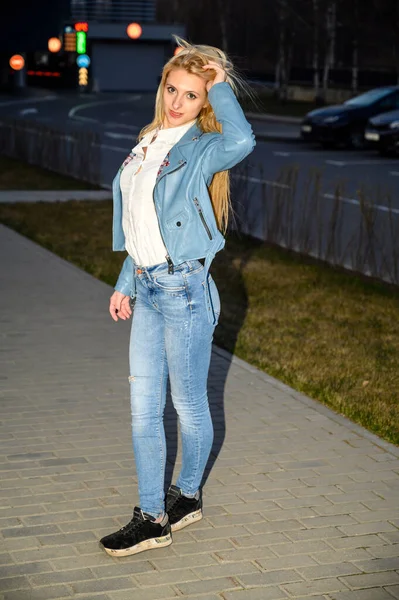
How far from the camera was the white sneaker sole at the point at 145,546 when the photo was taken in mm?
4469

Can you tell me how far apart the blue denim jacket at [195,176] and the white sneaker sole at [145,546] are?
109cm

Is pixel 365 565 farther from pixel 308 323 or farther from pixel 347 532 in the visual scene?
pixel 308 323

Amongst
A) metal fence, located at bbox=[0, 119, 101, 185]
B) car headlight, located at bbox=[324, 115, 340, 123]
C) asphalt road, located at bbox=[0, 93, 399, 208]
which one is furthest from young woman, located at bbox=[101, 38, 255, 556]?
car headlight, located at bbox=[324, 115, 340, 123]

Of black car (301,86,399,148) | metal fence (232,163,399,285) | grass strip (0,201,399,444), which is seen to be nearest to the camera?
grass strip (0,201,399,444)

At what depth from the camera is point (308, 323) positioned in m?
9.28

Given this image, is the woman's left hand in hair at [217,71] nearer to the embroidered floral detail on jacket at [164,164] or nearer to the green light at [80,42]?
the embroidered floral detail on jacket at [164,164]

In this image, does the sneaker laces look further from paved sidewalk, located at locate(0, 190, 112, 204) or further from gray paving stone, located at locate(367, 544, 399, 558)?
paved sidewalk, located at locate(0, 190, 112, 204)

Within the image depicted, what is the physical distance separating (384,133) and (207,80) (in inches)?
993

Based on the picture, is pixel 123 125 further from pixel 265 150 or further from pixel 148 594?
pixel 148 594

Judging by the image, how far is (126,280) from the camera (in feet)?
15.1

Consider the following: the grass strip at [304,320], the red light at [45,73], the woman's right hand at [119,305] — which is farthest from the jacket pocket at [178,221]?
the red light at [45,73]

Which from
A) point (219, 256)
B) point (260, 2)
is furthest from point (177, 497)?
point (260, 2)

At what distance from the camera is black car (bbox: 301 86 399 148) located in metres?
30.8

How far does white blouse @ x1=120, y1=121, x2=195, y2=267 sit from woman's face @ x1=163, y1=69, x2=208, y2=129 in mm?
52
